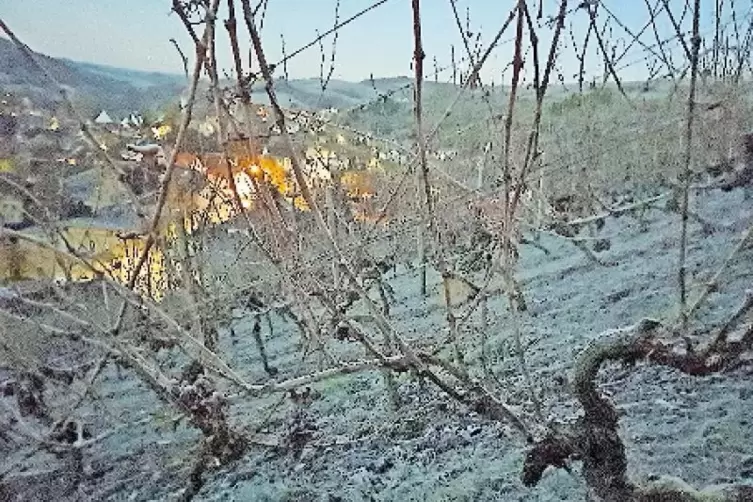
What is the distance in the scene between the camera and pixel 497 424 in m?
2.21

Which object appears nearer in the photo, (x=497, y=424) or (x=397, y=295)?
(x=497, y=424)

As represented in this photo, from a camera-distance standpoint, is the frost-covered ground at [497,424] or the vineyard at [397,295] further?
the frost-covered ground at [497,424]

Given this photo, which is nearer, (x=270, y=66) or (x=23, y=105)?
(x=270, y=66)

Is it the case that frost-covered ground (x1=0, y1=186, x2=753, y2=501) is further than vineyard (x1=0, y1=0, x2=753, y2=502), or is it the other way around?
frost-covered ground (x1=0, y1=186, x2=753, y2=501)

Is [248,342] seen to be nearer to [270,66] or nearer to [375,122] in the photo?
[375,122]

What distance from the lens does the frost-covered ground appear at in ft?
5.98

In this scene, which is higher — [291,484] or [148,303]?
[148,303]

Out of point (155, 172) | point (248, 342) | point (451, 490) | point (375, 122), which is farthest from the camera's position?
point (248, 342)

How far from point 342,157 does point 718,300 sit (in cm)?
237

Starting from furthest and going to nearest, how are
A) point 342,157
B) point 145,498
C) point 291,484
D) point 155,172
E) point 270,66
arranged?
point 342,157
point 145,498
point 291,484
point 155,172
point 270,66

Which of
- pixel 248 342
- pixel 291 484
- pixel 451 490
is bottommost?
pixel 248 342

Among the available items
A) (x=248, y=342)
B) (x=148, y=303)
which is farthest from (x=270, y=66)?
(x=248, y=342)

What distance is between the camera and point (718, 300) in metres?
2.52

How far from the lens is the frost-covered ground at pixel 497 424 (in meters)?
1.82
